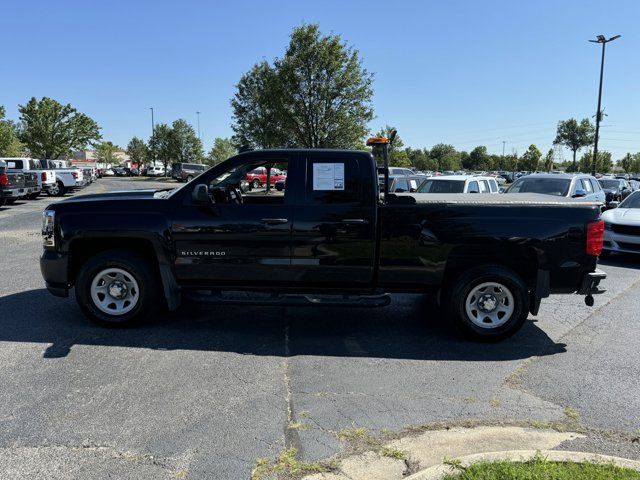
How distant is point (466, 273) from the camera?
5352 mm

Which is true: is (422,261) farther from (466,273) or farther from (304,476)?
(304,476)

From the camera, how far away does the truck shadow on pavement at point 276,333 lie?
5.11 metres

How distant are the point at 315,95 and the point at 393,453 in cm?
2688

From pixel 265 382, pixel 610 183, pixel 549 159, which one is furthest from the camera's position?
pixel 549 159

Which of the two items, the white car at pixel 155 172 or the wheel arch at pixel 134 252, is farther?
the white car at pixel 155 172

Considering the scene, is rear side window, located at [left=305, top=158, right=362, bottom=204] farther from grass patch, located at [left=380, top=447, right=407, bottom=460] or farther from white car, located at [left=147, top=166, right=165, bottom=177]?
white car, located at [left=147, top=166, right=165, bottom=177]

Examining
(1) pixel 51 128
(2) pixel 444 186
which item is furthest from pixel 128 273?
(1) pixel 51 128

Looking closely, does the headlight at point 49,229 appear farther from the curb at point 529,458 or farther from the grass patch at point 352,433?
the curb at point 529,458

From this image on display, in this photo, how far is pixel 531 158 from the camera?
87688 mm

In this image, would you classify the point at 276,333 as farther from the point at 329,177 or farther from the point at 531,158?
the point at 531,158

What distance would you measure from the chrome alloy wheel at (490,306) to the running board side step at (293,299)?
0.89m

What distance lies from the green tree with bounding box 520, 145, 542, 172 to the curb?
9113 cm

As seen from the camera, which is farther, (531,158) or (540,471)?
(531,158)

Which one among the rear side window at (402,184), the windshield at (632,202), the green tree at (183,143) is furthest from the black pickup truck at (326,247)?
the green tree at (183,143)
